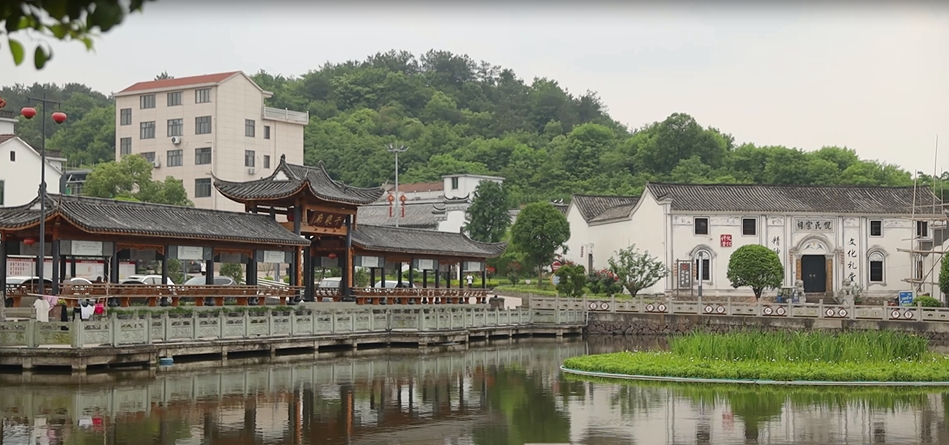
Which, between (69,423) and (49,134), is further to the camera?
(49,134)

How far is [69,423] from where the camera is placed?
18.0 meters

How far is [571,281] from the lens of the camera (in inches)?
2003

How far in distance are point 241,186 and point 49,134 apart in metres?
55.5

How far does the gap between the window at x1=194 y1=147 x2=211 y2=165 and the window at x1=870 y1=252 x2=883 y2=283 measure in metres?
36.1

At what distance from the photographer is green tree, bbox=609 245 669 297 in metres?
50.8

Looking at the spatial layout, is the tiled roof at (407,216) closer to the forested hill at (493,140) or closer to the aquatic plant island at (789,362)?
the forested hill at (493,140)

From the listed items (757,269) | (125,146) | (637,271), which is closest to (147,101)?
(125,146)

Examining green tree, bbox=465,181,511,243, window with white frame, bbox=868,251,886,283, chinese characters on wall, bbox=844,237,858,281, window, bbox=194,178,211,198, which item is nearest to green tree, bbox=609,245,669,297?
chinese characters on wall, bbox=844,237,858,281

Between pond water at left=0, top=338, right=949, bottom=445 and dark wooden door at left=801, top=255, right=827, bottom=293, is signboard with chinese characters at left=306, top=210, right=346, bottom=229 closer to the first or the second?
pond water at left=0, top=338, right=949, bottom=445

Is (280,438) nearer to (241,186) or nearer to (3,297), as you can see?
(3,297)

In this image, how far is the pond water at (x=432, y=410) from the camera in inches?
674

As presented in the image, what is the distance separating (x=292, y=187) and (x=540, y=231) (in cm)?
2036

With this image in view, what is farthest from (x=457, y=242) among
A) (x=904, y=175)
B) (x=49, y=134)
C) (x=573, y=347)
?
(x=49, y=134)

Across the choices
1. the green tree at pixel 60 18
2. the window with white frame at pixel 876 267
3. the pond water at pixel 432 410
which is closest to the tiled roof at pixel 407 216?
the window with white frame at pixel 876 267
